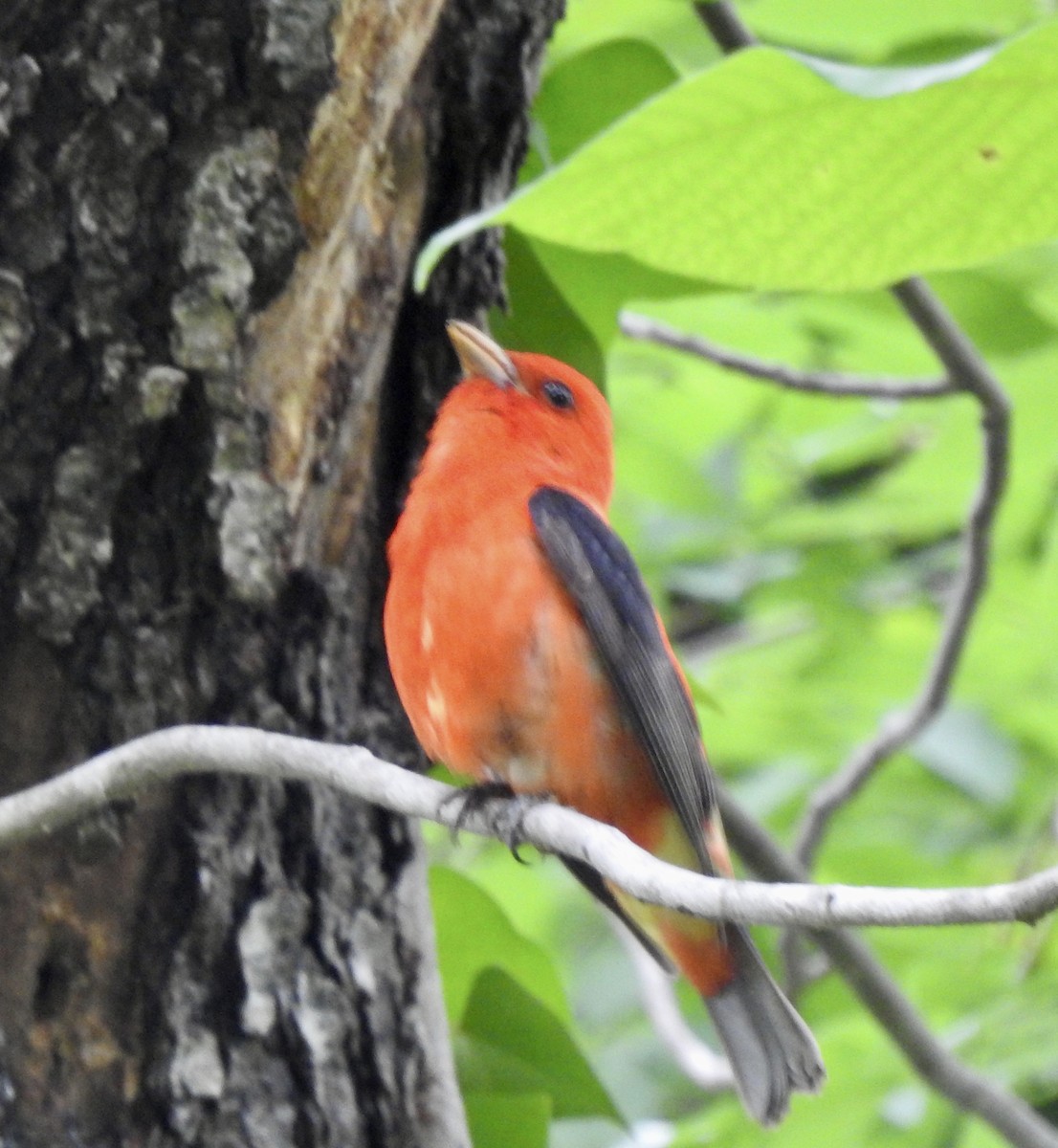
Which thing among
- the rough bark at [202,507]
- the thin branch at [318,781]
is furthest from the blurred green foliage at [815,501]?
the thin branch at [318,781]

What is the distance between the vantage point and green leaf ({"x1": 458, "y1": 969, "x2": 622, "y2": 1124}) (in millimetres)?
3287

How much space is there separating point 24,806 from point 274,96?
118 centimetres

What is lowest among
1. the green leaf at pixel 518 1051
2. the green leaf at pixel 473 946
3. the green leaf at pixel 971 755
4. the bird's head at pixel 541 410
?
the green leaf at pixel 971 755

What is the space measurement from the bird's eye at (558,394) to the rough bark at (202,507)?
2.71 ft

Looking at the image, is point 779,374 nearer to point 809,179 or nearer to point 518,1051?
point 518,1051

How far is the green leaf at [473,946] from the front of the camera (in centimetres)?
337

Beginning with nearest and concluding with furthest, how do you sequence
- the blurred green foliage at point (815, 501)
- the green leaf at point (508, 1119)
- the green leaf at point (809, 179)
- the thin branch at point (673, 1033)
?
the green leaf at point (809, 179)
the blurred green foliage at point (815, 501)
the green leaf at point (508, 1119)
the thin branch at point (673, 1033)

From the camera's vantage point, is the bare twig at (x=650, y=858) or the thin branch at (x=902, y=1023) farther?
the thin branch at (x=902, y=1023)

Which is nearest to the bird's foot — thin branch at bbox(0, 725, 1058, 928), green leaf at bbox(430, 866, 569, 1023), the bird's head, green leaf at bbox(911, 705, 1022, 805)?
green leaf at bbox(430, 866, 569, 1023)

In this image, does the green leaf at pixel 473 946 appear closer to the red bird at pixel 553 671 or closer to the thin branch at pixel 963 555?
the red bird at pixel 553 671

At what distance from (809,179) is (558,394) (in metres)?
1.58

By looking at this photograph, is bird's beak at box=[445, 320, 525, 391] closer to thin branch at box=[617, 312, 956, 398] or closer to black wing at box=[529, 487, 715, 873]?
black wing at box=[529, 487, 715, 873]

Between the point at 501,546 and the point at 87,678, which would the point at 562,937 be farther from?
the point at 87,678

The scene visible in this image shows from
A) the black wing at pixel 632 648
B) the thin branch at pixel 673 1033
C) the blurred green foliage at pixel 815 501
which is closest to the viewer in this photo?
the blurred green foliage at pixel 815 501
